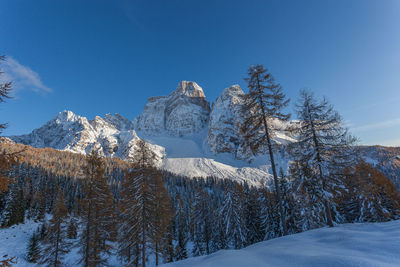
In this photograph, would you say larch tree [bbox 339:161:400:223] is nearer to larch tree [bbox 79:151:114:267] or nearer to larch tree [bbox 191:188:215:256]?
larch tree [bbox 191:188:215:256]

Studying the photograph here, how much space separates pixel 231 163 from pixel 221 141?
109 ft

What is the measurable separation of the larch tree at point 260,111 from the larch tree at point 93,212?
1257 cm

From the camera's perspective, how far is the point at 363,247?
452 centimetres

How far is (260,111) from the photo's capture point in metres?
13.2

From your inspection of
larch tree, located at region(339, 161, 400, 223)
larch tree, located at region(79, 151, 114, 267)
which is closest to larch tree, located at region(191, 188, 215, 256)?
larch tree, located at region(79, 151, 114, 267)


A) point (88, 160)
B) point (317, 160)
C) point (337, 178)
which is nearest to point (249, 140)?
point (317, 160)

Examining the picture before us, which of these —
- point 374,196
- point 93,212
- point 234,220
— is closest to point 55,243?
point 93,212

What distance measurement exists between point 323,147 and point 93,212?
59.3 feet

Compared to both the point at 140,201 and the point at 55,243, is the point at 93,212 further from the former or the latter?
the point at 55,243

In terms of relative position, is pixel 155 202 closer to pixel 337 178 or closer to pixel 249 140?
pixel 249 140

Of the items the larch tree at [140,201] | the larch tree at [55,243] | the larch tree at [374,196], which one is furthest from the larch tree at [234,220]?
the larch tree at [55,243]

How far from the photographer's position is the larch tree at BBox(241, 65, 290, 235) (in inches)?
506

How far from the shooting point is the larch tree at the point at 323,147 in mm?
12078

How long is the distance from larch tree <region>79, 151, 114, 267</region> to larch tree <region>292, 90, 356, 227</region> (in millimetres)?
15812
